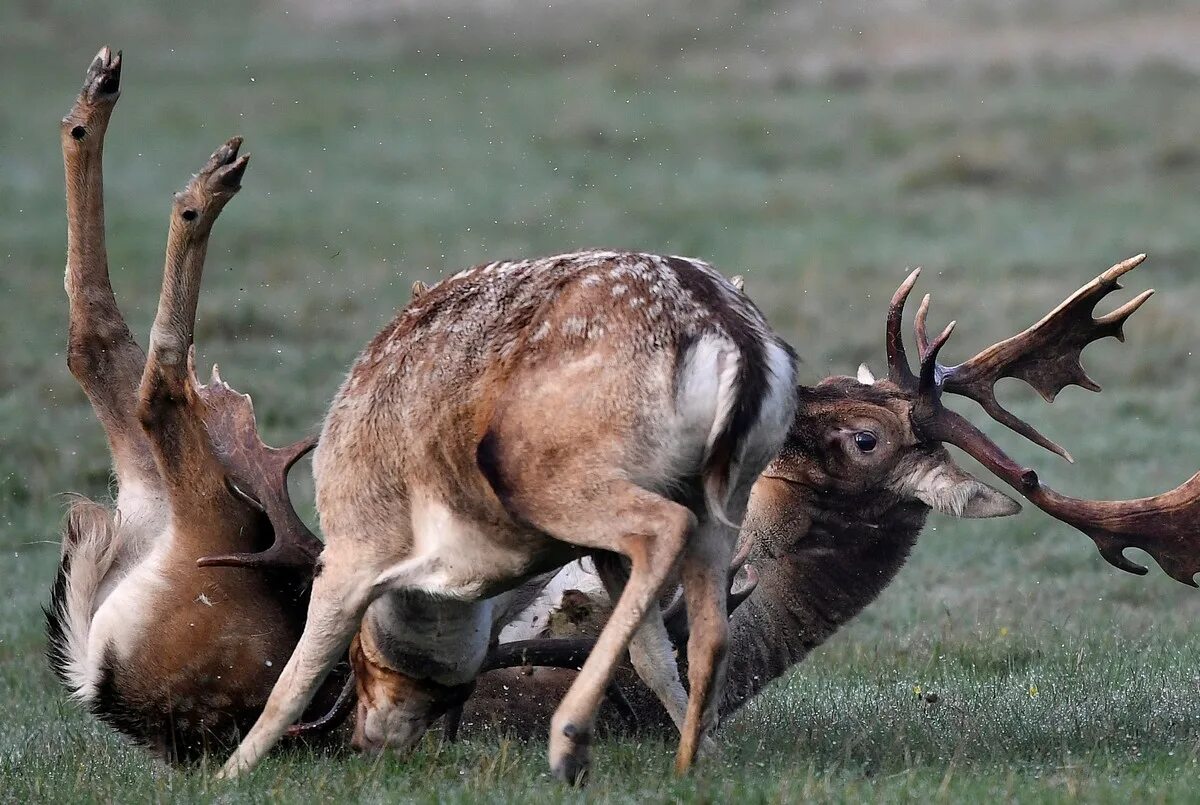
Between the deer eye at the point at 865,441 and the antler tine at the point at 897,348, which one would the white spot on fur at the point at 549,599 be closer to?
the deer eye at the point at 865,441

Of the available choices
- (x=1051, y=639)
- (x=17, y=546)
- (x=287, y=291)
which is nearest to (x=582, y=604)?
(x=1051, y=639)

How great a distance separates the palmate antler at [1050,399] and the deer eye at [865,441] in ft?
0.53

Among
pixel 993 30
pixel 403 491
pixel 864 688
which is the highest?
pixel 993 30

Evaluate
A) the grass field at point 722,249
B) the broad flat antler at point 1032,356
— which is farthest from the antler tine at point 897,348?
the grass field at point 722,249

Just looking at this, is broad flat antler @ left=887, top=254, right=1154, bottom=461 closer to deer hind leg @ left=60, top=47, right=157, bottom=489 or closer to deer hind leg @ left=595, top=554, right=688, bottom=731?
deer hind leg @ left=595, top=554, right=688, bottom=731

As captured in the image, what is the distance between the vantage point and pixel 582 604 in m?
6.72

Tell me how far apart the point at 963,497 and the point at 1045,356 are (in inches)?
29.9

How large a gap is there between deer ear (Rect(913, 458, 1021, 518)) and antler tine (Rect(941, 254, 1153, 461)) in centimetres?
31

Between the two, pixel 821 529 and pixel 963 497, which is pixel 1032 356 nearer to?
pixel 963 497

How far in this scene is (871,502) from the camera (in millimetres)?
6922

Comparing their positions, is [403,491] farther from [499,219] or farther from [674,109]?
[674,109]

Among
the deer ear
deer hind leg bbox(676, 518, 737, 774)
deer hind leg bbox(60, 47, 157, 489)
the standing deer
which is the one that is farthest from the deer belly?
the deer ear

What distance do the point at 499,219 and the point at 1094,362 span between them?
877 centimetres

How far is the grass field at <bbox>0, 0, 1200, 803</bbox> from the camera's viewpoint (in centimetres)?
590
